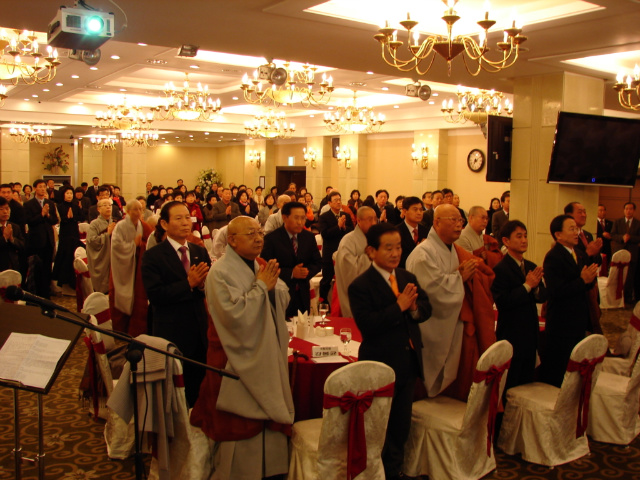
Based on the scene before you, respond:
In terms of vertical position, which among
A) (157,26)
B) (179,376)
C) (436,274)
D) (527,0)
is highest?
(527,0)

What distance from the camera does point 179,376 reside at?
3.24 m

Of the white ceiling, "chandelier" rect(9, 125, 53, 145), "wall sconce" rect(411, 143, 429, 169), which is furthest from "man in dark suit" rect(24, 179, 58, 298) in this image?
"chandelier" rect(9, 125, 53, 145)

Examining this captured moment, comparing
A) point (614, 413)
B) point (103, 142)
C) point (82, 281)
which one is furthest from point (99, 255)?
point (103, 142)

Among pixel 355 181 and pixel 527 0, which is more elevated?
pixel 527 0

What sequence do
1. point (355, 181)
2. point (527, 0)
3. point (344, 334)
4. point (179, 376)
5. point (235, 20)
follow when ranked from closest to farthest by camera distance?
1. point (179, 376)
2. point (344, 334)
3. point (235, 20)
4. point (527, 0)
5. point (355, 181)

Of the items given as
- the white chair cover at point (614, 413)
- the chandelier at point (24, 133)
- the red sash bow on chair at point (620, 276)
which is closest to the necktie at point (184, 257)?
the white chair cover at point (614, 413)

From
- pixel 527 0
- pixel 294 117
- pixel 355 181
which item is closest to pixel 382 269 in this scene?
pixel 527 0

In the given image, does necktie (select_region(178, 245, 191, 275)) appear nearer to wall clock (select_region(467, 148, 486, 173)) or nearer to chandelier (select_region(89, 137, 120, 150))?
wall clock (select_region(467, 148, 486, 173))

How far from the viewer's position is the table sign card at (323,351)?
386 centimetres

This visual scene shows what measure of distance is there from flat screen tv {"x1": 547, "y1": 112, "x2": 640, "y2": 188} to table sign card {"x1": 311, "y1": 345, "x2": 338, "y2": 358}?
15.6 ft

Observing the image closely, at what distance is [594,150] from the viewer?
25.3 feet

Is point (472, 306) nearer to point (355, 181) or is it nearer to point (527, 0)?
point (527, 0)

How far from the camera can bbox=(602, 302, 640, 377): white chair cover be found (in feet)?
16.1

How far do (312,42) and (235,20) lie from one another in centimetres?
113
